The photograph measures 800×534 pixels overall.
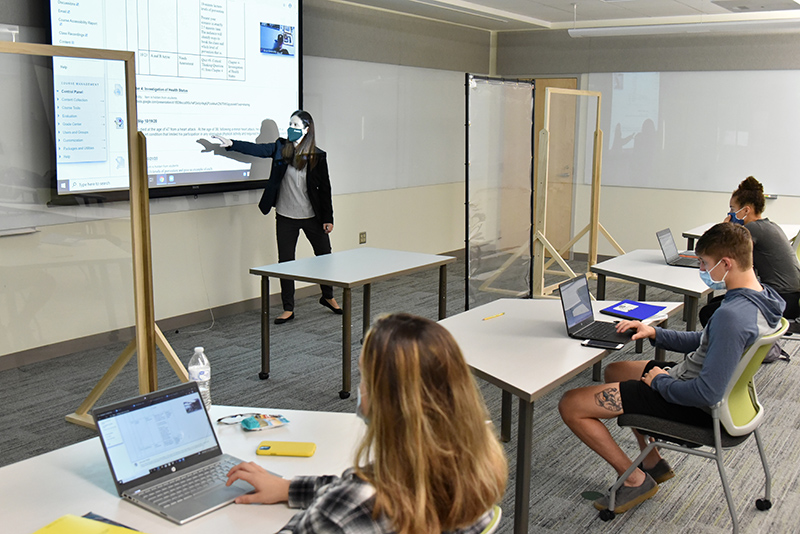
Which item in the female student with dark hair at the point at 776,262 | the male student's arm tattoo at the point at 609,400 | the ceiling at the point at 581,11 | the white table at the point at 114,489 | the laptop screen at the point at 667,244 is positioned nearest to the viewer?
the white table at the point at 114,489

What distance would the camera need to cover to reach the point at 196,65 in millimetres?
5266

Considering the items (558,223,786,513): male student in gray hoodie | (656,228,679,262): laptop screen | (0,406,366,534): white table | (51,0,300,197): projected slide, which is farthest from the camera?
(656,228,679,262): laptop screen

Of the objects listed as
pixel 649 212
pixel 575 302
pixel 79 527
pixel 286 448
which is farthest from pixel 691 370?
pixel 649 212

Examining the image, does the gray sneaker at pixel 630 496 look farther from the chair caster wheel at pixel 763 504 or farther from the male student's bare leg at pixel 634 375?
the chair caster wheel at pixel 763 504

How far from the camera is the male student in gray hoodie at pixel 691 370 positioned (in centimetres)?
252

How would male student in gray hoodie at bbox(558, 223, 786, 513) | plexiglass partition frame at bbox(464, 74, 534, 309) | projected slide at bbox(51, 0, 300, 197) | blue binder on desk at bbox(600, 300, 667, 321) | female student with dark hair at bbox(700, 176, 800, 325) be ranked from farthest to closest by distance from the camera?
plexiglass partition frame at bbox(464, 74, 534, 309)
projected slide at bbox(51, 0, 300, 197)
female student with dark hair at bbox(700, 176, 800, 325)
blue binder on desk at bbox(600, 300, 667, 321)
male student in gray hoodie at bbox(558, 223, 786, 513)

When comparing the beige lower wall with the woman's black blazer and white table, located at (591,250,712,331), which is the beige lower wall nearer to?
the woman's black blazer

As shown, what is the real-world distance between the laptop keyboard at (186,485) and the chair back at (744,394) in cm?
176

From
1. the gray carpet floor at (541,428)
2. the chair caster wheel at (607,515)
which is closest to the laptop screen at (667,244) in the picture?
the gray carpet floor at (541,428)

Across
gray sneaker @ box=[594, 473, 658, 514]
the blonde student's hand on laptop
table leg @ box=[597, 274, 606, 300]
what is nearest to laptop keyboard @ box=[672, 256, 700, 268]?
table leg @ box=[597, 274, 606, 300]

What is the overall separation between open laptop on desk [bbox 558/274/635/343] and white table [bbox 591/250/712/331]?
1.02m

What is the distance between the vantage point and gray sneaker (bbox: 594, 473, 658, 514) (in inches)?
117

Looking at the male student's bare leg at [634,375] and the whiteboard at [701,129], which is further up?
the whiteboard at [701,129]

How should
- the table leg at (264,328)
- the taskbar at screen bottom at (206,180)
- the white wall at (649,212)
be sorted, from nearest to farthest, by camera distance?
the table leg at (264,328)
the taskbar at screen bottom at (206,180)
the white wall at (649,212)
